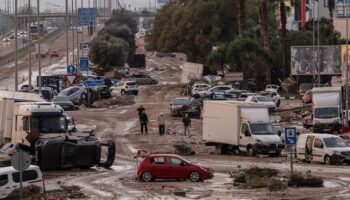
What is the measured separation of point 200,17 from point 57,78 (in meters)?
25.5

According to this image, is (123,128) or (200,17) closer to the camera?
(123,128)

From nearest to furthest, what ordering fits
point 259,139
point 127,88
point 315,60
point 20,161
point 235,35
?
point 20,161 → point 259,139 → point 315,60 → point 127,88 → point 235,35

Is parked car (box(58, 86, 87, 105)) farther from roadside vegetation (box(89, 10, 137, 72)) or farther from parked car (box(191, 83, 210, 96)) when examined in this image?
roadside vegetation (box(89, 10, 137, 72))

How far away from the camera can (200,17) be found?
117812 millimetres

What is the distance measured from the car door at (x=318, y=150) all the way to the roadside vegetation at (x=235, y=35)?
145 feet

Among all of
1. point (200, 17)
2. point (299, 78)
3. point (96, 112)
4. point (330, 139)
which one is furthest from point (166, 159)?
point (200, 17)

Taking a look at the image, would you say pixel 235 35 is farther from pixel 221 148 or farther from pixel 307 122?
pixel 221 148

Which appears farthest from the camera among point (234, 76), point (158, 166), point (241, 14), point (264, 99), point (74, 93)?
point (241, 14)

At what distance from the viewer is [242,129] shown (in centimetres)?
4769

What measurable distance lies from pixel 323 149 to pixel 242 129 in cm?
495

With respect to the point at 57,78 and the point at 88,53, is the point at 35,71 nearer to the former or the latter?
the point at 88,53

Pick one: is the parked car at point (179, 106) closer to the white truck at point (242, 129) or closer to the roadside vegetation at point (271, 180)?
the white truck at point (242, 129)

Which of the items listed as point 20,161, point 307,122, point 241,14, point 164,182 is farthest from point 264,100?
point 20,161

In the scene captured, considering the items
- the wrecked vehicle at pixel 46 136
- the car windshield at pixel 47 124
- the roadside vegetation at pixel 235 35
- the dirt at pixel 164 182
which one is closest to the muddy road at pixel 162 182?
the dirt at pixel 164 182
